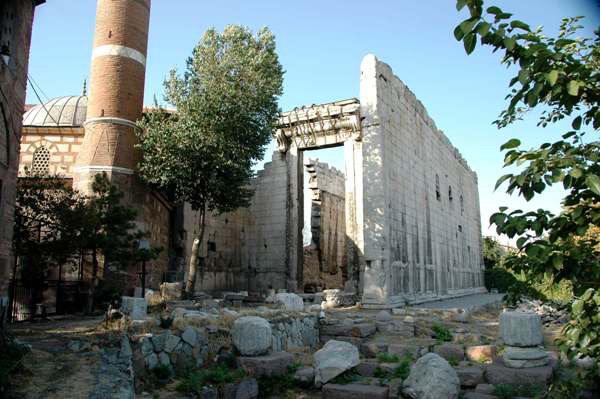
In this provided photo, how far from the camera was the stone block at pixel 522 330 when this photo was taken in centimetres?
743

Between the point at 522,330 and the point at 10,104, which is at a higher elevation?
the point at 10,104

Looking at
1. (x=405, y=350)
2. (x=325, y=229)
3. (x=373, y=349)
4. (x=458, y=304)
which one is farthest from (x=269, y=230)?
(x=405, y=350)

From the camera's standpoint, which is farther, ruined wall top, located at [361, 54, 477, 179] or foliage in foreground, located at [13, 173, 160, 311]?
ruined wall top, located at [361, 54, 477, 179]

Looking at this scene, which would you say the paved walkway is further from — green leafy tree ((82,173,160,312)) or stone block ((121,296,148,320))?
stone block ((121,296,148,320))

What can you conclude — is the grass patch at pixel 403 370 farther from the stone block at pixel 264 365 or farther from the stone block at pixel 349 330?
the stone block at pixel 349 330

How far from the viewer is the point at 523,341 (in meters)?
7.44

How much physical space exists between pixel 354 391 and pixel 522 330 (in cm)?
298

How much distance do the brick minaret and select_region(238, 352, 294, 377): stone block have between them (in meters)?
9.08

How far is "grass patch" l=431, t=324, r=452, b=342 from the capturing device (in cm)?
1142

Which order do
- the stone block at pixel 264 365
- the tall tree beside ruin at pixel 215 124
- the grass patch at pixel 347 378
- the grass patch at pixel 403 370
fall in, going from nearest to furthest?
the grass patch at pixel 347 378 → the stone block at pixel 264 365 → the grass patch at pixel 403 370 → the tall tree beside ruin at pixel 215 124

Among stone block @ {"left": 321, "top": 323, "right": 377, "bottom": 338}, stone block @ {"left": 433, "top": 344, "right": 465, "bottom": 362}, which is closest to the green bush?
stone block @ {"left": 433, "top": 344, "right": 465, "bottom": 362}

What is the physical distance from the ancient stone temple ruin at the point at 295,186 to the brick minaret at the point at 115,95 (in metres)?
0.04

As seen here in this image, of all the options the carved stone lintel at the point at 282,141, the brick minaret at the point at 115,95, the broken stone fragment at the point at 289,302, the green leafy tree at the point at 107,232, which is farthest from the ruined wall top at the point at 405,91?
the green leafy tree at the point at 107,232

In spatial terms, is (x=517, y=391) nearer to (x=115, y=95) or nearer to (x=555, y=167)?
(x=555, y=167)
